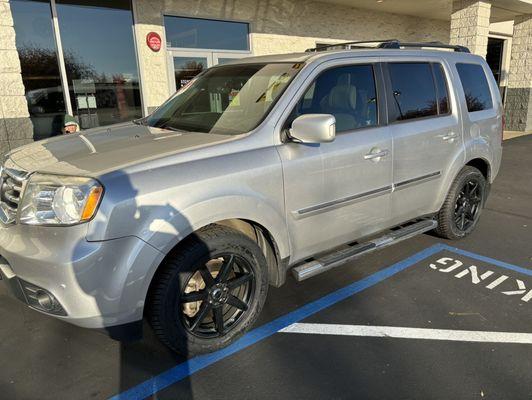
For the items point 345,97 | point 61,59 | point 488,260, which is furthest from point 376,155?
point 61,59

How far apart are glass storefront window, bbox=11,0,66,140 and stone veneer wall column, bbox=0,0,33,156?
1.26 meters

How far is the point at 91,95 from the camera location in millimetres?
8312

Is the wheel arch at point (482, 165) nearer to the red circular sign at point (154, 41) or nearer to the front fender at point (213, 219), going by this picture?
the front fender at point (213, 219)

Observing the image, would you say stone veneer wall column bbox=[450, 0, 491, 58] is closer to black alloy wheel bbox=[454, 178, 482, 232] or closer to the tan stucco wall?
the tan stucco wall

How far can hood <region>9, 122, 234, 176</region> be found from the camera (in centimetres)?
245

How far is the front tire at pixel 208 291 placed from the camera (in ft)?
8.29

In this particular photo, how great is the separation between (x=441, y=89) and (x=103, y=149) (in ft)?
10.3

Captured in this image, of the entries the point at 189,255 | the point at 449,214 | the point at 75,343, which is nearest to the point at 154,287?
the point at 189,255

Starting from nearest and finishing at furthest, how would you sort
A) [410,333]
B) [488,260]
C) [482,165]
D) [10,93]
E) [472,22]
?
[410,333] < [488,260] < [482,165] < [10,93] < [472,22]

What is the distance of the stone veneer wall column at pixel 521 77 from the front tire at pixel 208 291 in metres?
14.5

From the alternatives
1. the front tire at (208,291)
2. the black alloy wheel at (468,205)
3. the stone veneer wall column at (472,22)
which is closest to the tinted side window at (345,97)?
the front tire at (208,291)

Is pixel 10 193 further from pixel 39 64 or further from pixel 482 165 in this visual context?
pixel 39 64

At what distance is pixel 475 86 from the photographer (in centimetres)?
456

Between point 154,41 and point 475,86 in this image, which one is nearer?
point 475,86
